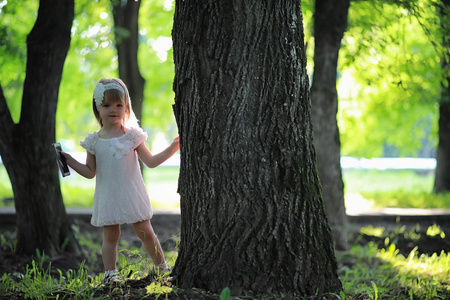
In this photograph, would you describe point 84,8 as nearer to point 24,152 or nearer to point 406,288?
point 24,152

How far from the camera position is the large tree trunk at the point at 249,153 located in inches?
129

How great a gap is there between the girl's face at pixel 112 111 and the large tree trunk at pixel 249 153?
2.80ft

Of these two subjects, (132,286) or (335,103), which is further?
(335,103)

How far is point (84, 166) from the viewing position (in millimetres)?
4039

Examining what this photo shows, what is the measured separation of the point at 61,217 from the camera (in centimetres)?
612

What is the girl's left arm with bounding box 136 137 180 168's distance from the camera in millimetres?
3867

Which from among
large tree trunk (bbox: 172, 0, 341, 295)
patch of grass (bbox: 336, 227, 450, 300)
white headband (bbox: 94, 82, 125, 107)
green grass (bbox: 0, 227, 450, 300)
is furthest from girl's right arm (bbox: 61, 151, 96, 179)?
patch of grass (bbox: 336, 227, 450, 300)

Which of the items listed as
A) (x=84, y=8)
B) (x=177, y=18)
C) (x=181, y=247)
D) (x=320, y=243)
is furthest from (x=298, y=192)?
(x=84, y=8)

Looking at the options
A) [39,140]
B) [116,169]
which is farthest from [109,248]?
[39,140]

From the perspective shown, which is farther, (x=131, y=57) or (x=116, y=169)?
(x=131, y=57)

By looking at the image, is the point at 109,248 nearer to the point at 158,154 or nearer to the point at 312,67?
the point at 158,154

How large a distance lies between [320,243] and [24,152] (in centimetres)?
386

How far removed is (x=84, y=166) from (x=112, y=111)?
0.48 meters

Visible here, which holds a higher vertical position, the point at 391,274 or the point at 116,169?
the point at 116,169
